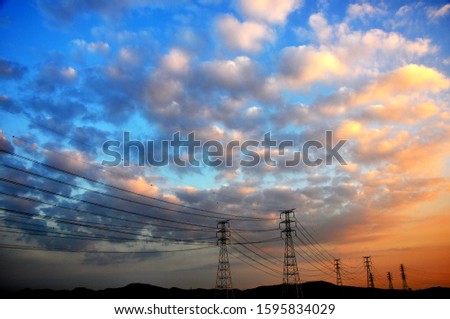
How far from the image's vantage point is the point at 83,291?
15600 centimetres

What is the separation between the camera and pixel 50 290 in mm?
135000

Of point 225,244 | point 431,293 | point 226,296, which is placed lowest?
point 431,293

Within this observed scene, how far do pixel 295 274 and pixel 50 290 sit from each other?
373 ft

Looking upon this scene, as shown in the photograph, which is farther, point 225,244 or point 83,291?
point 83,291
